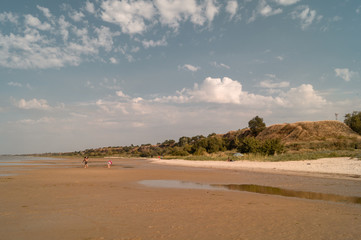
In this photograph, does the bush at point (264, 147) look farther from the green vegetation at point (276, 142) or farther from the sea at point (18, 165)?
the sea at point (18, 165)

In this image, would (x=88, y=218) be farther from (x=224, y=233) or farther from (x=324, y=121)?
(x=324, y=121)

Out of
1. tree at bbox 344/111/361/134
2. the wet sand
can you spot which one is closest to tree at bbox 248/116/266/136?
tree at bbox 344/111/361/134

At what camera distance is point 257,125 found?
87062mm

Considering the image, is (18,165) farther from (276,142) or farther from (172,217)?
(276,142)

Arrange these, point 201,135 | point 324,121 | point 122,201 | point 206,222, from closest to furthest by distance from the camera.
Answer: point 206,222 < point 122,201 < point 324,121 < point 201,135

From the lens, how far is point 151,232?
573 centimetres

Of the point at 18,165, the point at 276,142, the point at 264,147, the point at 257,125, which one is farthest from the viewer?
the point at 257,125

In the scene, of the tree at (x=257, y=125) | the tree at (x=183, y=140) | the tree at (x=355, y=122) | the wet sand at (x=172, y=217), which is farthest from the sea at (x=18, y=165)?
the tree at (x=355, y=122)

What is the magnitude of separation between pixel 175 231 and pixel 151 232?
2.02 ft

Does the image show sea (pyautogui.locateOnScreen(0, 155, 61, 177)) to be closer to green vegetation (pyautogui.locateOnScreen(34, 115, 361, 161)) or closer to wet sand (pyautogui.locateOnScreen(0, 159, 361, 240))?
wet sand (pyautogui.locateOnScreen(0, 159, 361, 240))

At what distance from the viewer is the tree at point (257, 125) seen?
8675cm

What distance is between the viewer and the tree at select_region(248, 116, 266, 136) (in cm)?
8675

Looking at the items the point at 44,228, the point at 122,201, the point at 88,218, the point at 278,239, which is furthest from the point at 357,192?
the point at 44,228

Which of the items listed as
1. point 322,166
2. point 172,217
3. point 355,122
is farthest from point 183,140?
point 172,217
